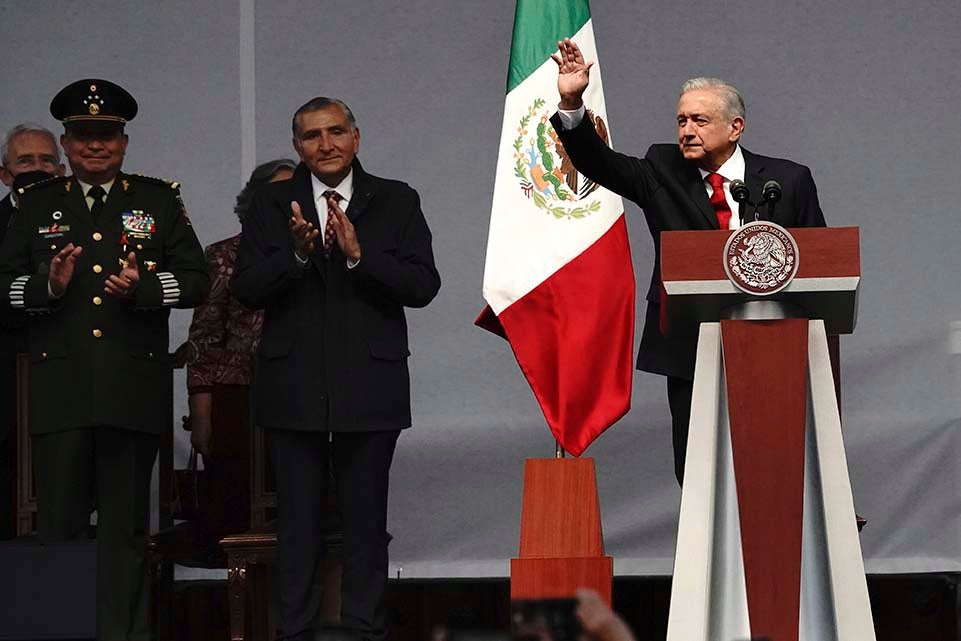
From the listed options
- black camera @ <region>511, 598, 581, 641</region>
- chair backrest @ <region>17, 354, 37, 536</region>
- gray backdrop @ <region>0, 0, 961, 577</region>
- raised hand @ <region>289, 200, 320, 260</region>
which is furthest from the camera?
gray backdrop @ <region>0, 0, 961, 577</region>

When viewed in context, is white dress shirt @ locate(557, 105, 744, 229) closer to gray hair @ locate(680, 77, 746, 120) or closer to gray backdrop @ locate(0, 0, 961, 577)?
gray hair @ locate(680, 77, 746, 120)

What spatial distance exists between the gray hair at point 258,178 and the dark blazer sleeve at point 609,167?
4.88 feet

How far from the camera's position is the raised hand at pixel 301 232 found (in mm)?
3760

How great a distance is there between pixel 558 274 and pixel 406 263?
532mm

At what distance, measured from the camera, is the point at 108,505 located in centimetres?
391

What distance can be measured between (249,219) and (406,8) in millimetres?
1784

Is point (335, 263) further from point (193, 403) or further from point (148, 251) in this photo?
point (193, 403)

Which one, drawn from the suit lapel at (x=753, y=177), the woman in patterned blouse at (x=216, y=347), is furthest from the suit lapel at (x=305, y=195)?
the suit lapel at (x=753, y=177)

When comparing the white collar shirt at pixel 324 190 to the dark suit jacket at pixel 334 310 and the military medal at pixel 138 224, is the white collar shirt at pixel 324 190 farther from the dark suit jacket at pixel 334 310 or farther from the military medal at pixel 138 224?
the military medal at pixel 138 224

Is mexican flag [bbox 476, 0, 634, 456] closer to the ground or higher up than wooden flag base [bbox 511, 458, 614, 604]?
higher up

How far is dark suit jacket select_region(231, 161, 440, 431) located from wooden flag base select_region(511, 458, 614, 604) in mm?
406

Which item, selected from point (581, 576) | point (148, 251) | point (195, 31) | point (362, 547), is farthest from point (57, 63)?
point (581, 576)

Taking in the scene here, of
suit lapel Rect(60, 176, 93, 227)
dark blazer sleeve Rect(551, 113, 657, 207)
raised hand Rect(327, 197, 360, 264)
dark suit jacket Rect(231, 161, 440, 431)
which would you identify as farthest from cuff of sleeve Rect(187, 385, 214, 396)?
dark blazer sleeve Rect(551, 113, 657, 207)

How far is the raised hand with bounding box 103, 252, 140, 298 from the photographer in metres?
3.85
